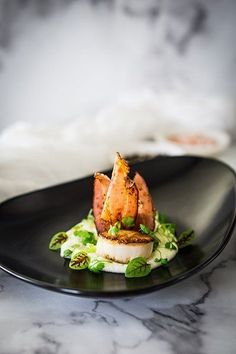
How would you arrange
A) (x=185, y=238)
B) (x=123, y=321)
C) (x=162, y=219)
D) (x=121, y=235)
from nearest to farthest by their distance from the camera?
(x=123, y=321)
(x=121, y=235)
(x=185, y=238)
(x=162, y=219)

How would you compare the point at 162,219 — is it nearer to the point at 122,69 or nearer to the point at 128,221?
the point at 128,221

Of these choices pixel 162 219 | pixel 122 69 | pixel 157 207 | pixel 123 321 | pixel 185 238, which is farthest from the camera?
pixel 122 69

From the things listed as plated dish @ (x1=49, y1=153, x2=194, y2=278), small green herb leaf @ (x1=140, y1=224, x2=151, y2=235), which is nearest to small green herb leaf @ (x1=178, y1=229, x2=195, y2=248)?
plated dish @ (x1=49, y1=153, x2=194, y2=278)

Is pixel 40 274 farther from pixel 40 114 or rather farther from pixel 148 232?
pixel 40 114

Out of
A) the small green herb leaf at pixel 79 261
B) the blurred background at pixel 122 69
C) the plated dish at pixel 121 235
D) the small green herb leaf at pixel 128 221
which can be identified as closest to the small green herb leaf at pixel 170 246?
the plated dish at pixel 121 235

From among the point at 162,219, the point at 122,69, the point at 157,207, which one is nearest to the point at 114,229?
the point at 162,219

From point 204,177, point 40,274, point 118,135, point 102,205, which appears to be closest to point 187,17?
point 118,135
